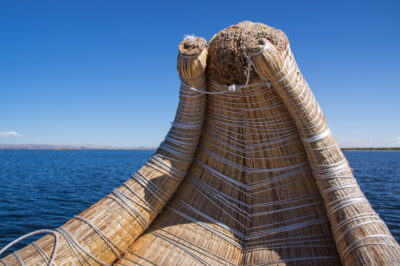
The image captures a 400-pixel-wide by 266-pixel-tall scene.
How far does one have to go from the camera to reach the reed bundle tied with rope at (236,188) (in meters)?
2.41

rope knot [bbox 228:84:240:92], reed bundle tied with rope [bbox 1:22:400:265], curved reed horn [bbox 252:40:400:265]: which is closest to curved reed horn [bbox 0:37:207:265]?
reed bundle tied with rope [bbox 1:22:400:265]

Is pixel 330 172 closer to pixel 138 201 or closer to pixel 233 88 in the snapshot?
pixel 233 88

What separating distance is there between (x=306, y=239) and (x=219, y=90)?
4.71 ft

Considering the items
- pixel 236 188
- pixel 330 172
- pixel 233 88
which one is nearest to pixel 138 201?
pixel 236 188

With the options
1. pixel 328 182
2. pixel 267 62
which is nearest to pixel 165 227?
pixel 328 182

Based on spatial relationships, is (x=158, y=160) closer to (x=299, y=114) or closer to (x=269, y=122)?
(x=269, y=122)

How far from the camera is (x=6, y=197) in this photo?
16609mm

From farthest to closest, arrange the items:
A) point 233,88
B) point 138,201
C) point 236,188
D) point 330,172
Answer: point 236,188
point 138,201
point 233,88
point 330,172

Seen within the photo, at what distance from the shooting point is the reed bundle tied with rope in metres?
2.41

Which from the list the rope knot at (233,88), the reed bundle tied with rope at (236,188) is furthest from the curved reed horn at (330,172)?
the rope knot at (233,88)

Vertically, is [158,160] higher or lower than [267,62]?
lower

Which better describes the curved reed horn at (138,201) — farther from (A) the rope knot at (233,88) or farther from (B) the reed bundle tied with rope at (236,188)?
(A) the rope knot at (233,88)

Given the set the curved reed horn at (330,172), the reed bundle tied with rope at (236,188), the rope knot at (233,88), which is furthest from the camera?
the rope knot at (233,88)

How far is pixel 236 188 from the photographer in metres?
3.08
